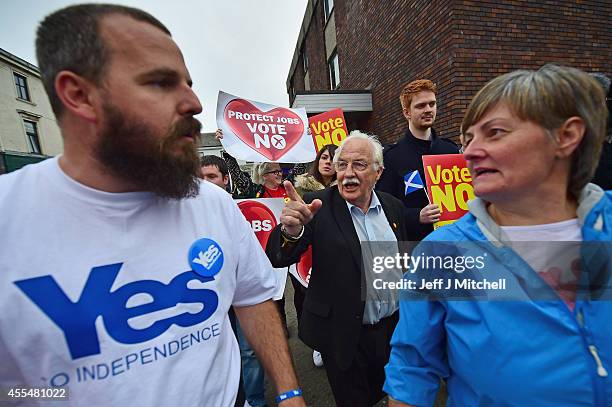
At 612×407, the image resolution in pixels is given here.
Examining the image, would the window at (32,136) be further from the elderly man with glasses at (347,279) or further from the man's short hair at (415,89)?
the elderly man with glasses at (347,279)

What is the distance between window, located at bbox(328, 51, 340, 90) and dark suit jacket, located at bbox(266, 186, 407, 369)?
11.9 metres

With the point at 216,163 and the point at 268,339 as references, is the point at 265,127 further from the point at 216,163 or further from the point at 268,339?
the point at 268,339

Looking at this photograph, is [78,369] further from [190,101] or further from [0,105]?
[0,105]

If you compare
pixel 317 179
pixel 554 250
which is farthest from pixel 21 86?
pixel 554 250

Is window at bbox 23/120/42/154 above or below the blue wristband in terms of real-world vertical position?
above

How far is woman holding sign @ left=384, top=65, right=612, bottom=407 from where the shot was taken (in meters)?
0.82

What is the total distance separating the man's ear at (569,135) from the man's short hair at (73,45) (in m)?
1.32

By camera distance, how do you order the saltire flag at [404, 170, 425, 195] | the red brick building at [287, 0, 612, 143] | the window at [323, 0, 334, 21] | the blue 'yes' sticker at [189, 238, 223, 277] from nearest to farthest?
1. the blue 'yes' sticker at [189, 238, 223, 277]
2. the saltire flag at [404, 170, 425, 195]
3. the red brick building at [287, 0, 612, 143]
4. the window at [323, 0, 334, 21]

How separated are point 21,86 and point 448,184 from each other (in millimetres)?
26778

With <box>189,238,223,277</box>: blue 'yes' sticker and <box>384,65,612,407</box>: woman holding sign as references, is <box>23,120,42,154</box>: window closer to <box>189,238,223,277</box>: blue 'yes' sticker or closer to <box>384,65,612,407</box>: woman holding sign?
<box>189,238,223,277</box>: blue 'yes' sticker

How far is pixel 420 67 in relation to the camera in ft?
20.9

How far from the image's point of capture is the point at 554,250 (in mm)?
936

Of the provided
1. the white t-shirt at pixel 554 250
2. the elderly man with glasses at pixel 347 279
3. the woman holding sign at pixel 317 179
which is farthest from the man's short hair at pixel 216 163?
the white t-shirt at pixel 554 250

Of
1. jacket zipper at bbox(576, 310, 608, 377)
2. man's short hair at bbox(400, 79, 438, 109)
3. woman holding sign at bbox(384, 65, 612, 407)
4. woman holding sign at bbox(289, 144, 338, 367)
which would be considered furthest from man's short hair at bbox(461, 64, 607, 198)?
woman holding sign at bbox(289, 144, 338, 367)
